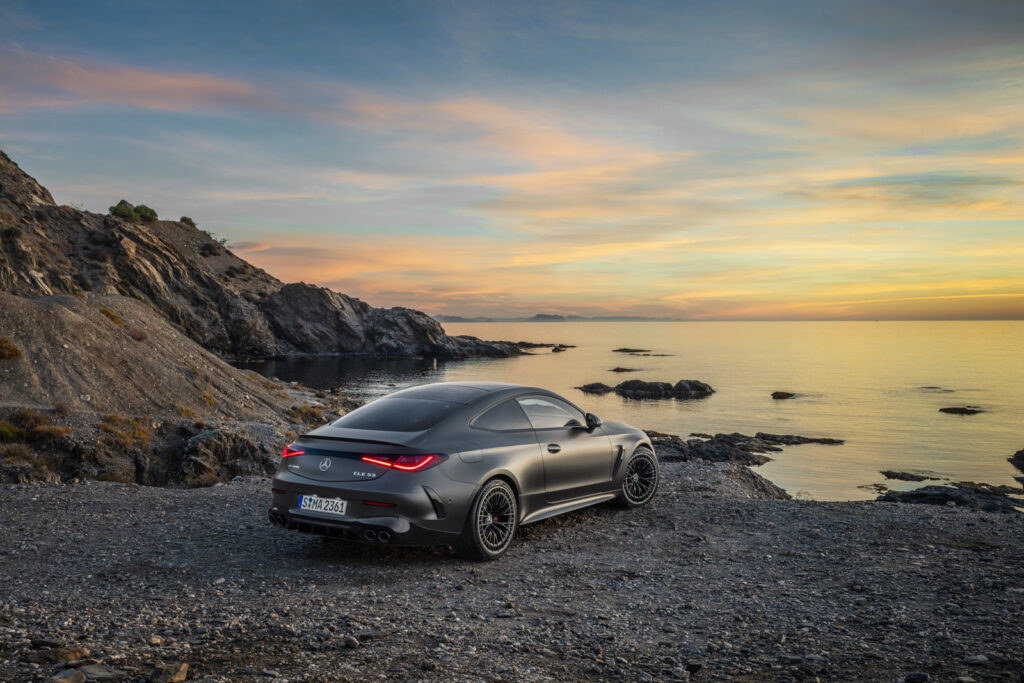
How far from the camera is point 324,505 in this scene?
6.97 metres

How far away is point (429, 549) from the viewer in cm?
782

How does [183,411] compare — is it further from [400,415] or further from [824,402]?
[824,402]

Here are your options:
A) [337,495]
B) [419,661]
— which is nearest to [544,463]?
[337,495]

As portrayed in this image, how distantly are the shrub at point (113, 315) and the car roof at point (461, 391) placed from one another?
17.2 meters

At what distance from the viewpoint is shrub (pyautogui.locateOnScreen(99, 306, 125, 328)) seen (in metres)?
22.0

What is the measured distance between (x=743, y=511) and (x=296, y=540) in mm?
5856

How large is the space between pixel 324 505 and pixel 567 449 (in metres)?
2.96

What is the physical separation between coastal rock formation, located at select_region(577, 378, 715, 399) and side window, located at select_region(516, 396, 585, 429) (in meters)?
48.3

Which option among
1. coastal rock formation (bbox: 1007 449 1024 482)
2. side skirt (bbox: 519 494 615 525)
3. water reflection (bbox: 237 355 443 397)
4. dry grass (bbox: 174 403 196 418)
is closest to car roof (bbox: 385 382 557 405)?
side skirt (bbox: 519 494 615 525)

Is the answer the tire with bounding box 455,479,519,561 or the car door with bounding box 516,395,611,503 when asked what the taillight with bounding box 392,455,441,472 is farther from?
the car door with bounding box 516,395,611,503

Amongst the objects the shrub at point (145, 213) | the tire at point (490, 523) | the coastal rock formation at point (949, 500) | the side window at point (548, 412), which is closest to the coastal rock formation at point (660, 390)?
the coastal rock formation at point (949, 500)

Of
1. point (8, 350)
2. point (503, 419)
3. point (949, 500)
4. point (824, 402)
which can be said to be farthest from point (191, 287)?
point (503, 419)

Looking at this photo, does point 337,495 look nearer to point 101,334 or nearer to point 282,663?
point 282,663

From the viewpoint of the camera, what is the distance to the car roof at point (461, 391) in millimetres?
7973
